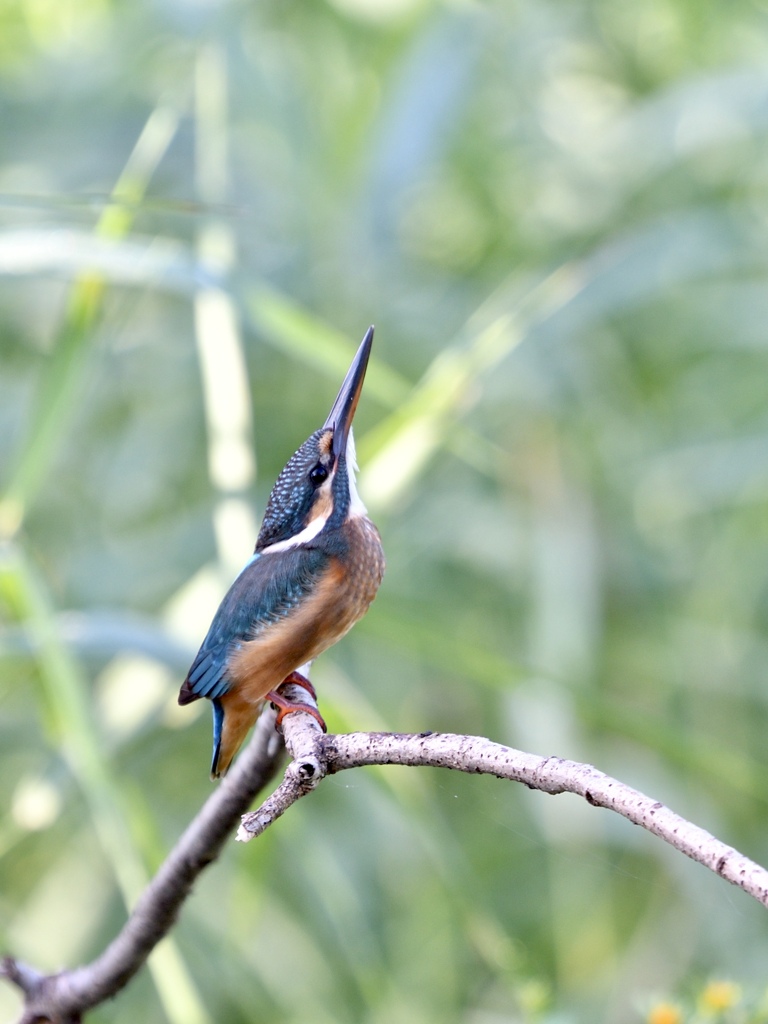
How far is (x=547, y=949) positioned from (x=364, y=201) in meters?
1.84

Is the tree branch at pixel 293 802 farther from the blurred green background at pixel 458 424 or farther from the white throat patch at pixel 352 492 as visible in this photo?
the blurred green background at pixel 458 424

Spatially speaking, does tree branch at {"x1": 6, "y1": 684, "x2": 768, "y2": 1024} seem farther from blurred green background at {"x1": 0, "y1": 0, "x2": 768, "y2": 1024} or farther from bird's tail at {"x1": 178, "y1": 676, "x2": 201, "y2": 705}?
blurred green background at {"x1": 0, "y1": 0, "x2": 768, "y2": 1024}

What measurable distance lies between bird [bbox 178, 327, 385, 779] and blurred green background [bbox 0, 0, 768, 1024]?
958mm

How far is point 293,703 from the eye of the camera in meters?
1.08

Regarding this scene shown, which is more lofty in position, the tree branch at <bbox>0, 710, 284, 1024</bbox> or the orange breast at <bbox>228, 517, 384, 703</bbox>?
the orange breast at <bbox>228, 517, 384, 703</bbox>

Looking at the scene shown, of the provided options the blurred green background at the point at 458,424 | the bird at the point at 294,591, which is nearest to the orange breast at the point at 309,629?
the bird at the point at 294,591

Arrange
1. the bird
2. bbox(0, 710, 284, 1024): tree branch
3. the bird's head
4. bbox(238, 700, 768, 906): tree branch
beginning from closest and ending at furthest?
bbox(238, 700, 768, 906): tree branch
bbox(0, 710, 284, 1024): tree branch
the bird
the bird's head

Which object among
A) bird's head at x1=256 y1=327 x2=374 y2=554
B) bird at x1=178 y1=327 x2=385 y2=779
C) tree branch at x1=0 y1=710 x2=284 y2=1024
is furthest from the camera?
bird's head at x1=256 y1=327 x2=374 y2=554

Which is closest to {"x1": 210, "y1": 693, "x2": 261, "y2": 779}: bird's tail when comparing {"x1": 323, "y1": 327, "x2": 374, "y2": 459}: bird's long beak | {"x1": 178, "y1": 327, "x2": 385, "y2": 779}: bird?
{"x1": 178, "y1": 327, "x2": 385, "y2": 779}: bird

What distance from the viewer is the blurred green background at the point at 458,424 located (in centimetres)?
251

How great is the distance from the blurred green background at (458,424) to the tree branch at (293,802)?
106cm

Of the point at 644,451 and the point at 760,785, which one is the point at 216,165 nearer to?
the point at 644,451

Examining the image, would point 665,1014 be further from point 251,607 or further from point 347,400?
point 347,400

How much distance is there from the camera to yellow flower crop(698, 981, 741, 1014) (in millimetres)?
1185
